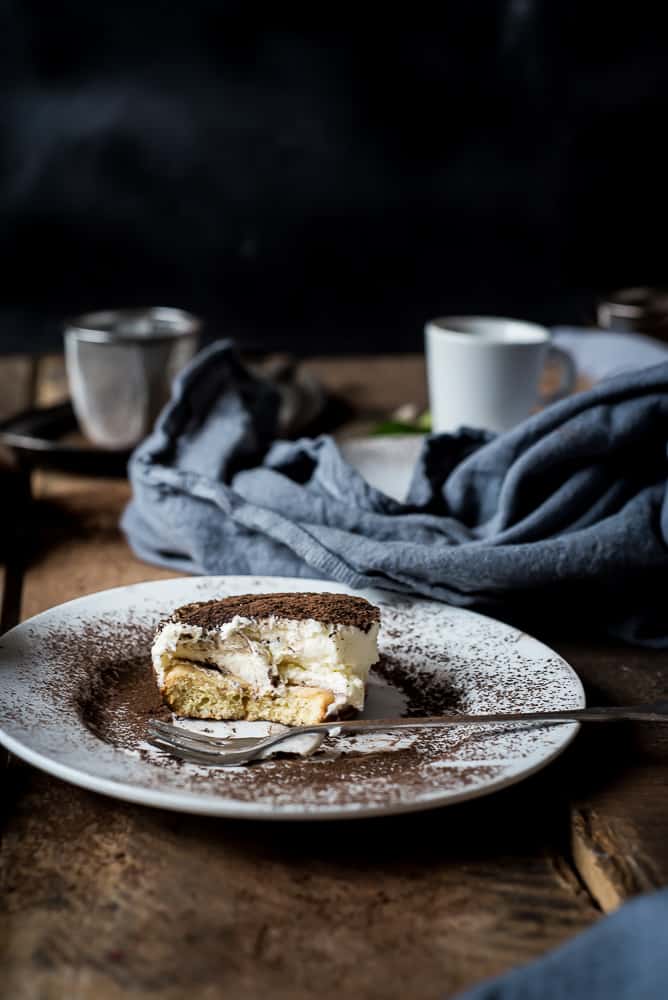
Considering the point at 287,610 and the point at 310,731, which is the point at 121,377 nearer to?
the point at 287,610

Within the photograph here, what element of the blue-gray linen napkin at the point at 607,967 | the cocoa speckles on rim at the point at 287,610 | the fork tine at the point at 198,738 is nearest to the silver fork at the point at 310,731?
the fork tine at the point at 198,738

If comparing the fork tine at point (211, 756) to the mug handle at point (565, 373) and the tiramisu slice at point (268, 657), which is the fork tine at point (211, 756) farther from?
the mug handle at point (565, 373)

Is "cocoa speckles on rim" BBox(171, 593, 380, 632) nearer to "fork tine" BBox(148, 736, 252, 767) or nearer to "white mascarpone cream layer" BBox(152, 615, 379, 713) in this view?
"white mascarpone cream layer" BBox(152, 615, 379, 713)

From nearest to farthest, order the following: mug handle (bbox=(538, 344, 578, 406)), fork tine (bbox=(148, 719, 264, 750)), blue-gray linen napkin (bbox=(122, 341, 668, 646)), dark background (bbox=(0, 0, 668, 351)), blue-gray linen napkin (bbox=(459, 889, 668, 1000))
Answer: blue-gray linen napkin (bbox=(459, 889, 668, 1000)) < fork tine (bbox=(148, 719, 264, 750)) < blue-gray linen napkin (bbox=(122, 341, 668, 646)) < mug handle (bbox=(538, 344, 578, 406)) < dark background (bbox=(0, 0, 668, 351))

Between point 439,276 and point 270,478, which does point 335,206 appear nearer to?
point 439,276

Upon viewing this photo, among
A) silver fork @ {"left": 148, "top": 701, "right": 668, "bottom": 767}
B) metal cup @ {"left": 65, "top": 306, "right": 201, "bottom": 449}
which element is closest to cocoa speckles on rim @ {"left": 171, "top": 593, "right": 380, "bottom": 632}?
silver fork @ {"left": 148, "top": 701, "right": 668, "bottom": 767}

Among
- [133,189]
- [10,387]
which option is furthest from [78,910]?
[133,189]
